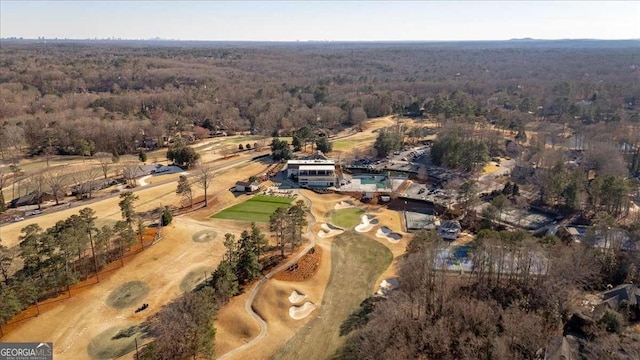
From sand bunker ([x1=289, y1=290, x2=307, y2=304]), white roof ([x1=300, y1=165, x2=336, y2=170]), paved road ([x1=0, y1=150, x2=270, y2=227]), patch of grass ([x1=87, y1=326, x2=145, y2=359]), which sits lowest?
sand bunker ([x1=289, y1=290, x2=307, y2=304])

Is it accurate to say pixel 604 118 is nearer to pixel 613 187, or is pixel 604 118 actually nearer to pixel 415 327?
pixel 613 187

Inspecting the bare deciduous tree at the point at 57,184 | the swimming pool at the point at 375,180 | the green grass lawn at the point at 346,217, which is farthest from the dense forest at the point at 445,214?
the swimming pool at the point at 375,180

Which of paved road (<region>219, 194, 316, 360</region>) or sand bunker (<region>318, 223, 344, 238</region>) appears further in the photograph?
sand bunker (<region>318, 223, 344, 238</region>)

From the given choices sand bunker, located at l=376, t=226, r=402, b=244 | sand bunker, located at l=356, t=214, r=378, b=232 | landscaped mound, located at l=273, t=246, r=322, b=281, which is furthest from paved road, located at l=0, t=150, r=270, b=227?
sand bunker, located at l=376, t=226, r=402, b=244

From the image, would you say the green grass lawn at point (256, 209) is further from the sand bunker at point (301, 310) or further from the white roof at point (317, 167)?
the sand bunker at point (301, 310)

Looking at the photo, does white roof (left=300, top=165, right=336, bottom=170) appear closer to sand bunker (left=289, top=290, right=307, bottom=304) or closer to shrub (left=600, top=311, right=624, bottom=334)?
sand bunker (left=289, top=290, right=307, bottom=304)

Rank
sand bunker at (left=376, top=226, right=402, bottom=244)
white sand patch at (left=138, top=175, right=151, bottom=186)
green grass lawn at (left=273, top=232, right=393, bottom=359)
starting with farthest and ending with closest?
white sand patch at (left=138, top=175, right=151, bottom=186) < sand bunker at (left=376, top=226, right=402, bottom=244) < green grass lawn at (left=273, top=232, right=393, bottom=359)

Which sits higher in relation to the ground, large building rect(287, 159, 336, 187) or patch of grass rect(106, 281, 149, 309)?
large building rect(287, 159, 336, 187)
